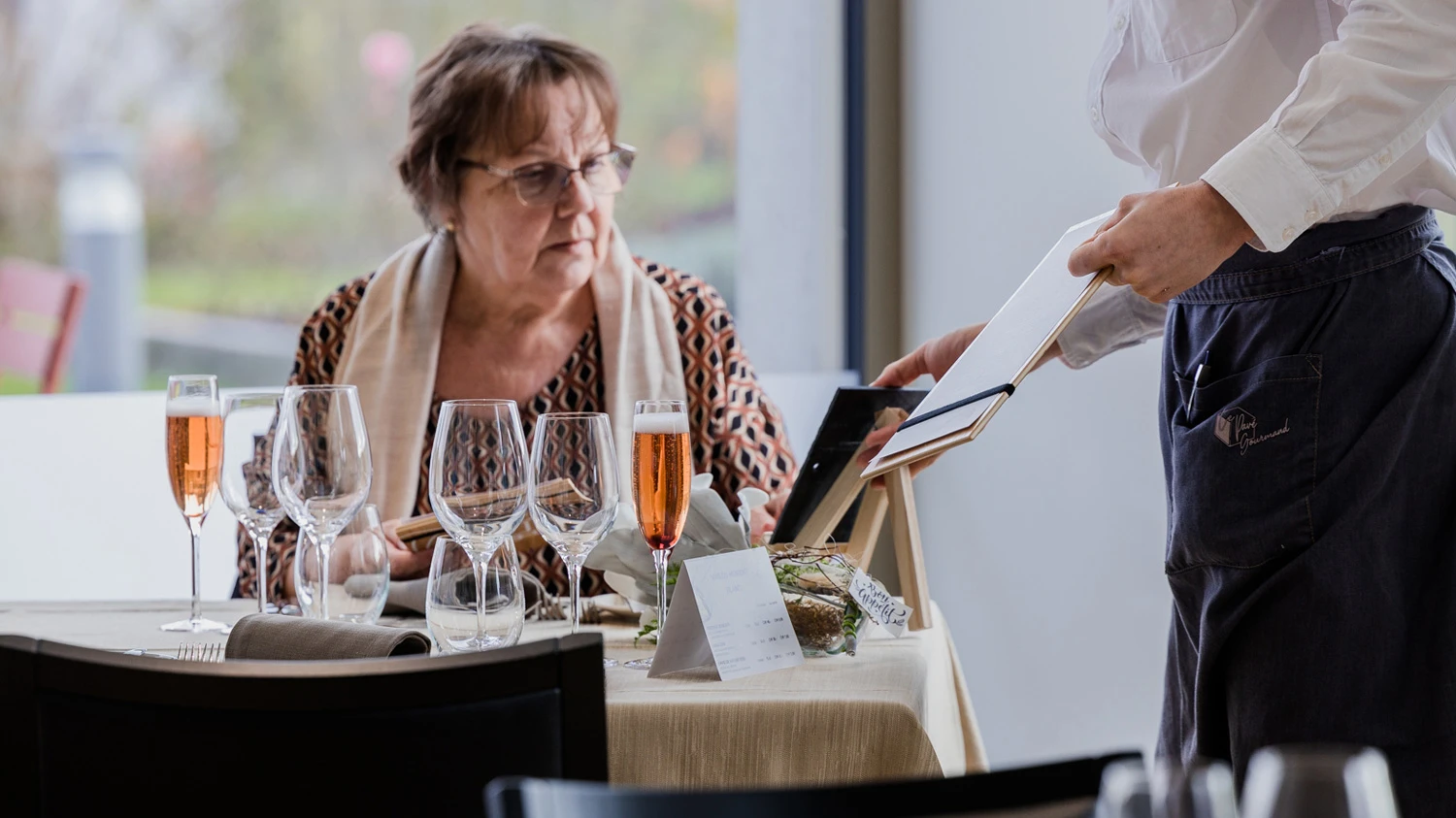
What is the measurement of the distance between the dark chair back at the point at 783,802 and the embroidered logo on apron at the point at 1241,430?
0.91m

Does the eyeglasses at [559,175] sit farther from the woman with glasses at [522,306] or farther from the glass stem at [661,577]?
the glass stem at [661,577]

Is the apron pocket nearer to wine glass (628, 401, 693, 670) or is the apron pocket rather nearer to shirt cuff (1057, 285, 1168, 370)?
shirt cuff (1057, 285, 1168, 370)

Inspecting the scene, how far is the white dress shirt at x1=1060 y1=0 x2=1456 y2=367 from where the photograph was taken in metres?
1.23

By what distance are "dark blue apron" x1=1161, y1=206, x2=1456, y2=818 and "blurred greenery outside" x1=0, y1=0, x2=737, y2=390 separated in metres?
1.89

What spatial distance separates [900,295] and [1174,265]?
90.4 inches

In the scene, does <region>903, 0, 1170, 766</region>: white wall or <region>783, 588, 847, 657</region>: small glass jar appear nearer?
<region>783, 588, 847, 657</region>: small glass jar

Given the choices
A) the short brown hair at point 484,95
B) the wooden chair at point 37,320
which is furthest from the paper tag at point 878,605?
the wooden chair at point 37,320

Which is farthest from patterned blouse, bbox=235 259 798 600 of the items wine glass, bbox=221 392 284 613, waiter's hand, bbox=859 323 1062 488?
wine glass, bbox=221 392 284 613

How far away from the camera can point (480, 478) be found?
47.7 inches

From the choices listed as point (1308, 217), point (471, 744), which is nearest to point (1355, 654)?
point (1308, 217)

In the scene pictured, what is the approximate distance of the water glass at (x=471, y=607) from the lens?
4.02ft

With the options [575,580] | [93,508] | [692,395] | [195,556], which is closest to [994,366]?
[575,580]

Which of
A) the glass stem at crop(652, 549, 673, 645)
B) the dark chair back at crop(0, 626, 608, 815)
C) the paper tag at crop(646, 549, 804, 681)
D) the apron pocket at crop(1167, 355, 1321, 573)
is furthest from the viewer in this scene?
the apron pocket at crop(1167, 355, 1321, 573)

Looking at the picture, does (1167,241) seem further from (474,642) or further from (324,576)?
(324,576)
